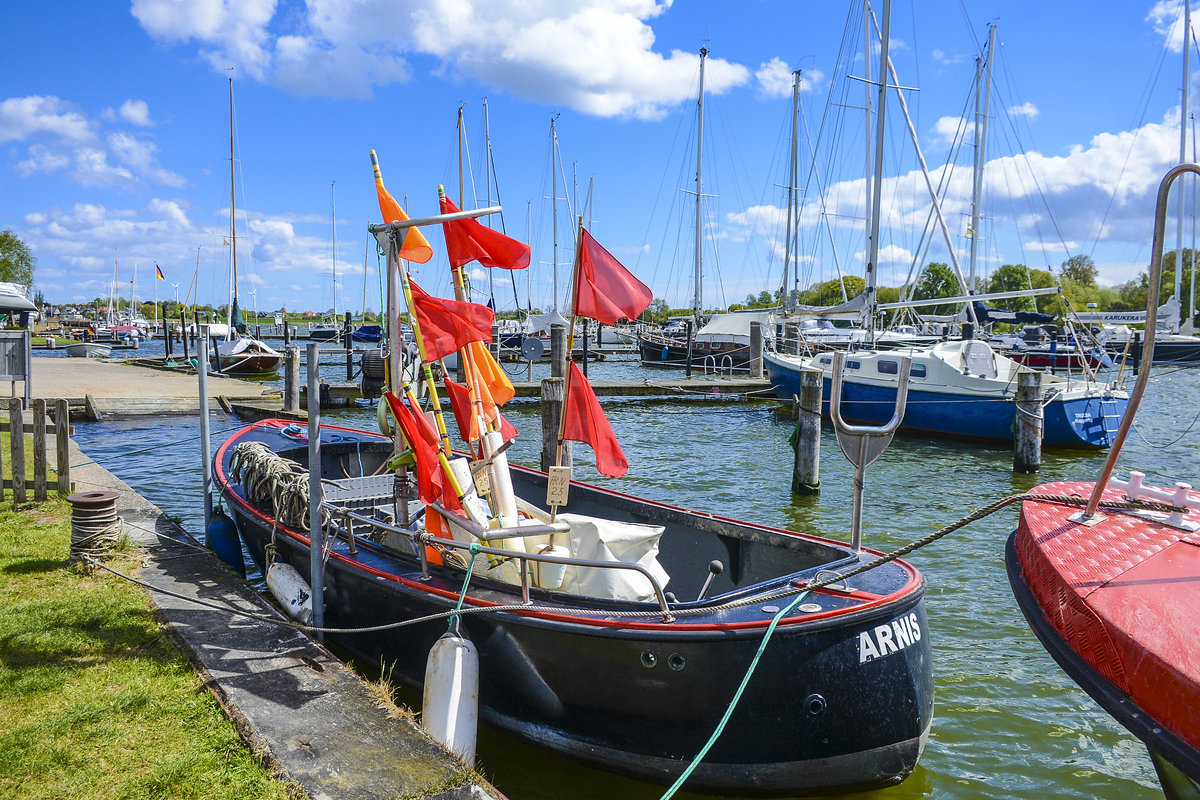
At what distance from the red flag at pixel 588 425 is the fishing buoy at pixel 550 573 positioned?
0.65 m

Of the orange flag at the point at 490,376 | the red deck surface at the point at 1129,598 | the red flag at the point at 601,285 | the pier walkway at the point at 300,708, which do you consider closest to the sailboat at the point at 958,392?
the orange flag at the point at 490,376

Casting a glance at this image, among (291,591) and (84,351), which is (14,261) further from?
(291,591)

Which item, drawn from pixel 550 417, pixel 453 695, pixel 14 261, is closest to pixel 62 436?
pixel 453 695

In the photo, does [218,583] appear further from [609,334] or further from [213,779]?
[609,334]

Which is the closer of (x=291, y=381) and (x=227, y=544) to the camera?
(x=227, y=544)

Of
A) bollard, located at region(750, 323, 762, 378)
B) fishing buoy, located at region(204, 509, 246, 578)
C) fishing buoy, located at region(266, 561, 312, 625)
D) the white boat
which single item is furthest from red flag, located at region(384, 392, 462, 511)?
the white boat

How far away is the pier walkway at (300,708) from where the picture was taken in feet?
11.9

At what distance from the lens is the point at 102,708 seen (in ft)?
13.9

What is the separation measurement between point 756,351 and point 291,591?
950 inches

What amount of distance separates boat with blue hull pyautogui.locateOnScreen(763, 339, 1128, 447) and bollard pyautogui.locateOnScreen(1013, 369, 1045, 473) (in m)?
1.19

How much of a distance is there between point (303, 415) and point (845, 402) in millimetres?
13464

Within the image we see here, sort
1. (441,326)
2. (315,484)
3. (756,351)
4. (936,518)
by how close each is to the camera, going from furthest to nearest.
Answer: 1. (756,351)
2. (936,518)
3. (441,326)
4. (315,484)

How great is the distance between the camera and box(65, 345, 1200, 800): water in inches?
202

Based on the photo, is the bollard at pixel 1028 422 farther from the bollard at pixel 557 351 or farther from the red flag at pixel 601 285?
the bollard at pixel 557 351
